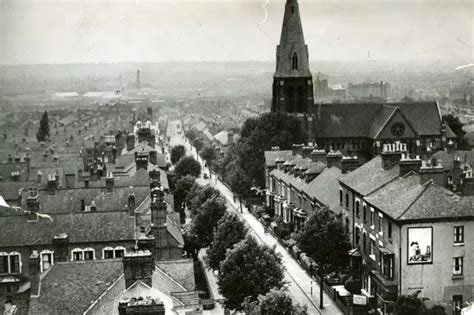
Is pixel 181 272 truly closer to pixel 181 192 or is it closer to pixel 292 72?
pixel 181 192

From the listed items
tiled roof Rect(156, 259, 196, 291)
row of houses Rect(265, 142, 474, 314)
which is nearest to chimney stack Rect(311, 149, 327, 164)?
row of houses Rect(265, 142, 474, 314)

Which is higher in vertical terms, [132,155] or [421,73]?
[421,73]

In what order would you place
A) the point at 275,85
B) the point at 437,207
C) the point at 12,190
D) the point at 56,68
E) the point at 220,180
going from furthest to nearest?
the point at 220,180
the point at 275,85
the point at 56,68
the point at 12,190
the point at 437,207

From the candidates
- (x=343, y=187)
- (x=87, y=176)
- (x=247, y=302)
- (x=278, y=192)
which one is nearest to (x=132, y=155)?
(x=87, y=176)

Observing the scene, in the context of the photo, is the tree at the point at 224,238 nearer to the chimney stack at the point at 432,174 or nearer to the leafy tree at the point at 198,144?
the chimney stack at the point at 432,174

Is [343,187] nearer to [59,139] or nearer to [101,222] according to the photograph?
[101,222]

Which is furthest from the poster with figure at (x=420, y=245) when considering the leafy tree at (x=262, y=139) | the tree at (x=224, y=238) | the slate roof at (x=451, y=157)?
the leafy tree at (x=262, y=139)
